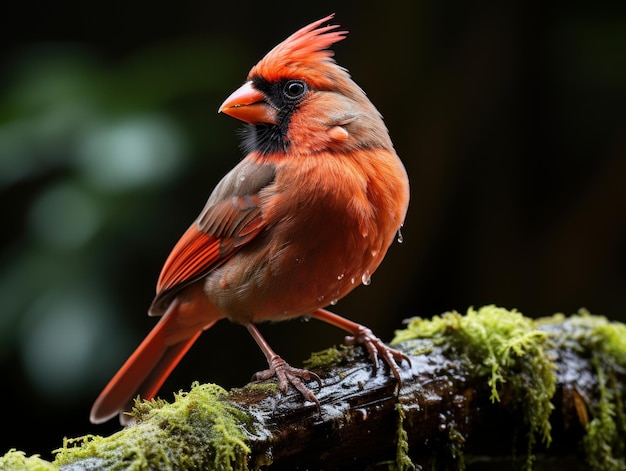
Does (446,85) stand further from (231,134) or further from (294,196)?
(294,196)

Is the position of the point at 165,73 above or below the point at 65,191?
above

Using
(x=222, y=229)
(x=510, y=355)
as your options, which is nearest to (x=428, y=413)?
(x=510, y=355)

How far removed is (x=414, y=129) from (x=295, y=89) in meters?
2.58

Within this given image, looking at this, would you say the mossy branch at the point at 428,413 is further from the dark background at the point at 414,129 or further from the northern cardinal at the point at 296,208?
the dark background at the point at 414,129

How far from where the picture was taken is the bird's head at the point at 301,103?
8.87ft

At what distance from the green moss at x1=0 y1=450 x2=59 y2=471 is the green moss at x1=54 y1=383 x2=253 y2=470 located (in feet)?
0.34

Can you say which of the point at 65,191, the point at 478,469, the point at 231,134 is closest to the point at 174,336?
the point at 65,191

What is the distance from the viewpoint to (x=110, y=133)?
12.7 feet

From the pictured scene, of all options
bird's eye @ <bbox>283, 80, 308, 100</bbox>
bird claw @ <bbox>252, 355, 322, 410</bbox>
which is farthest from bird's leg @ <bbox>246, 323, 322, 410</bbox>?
bird's eye @ <bbox>283, 80, 308, 100</bbox>

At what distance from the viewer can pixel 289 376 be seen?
2.46m

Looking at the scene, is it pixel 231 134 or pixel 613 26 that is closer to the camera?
pixel 231 134

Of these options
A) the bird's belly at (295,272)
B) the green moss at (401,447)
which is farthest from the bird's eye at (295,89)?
the green moss at (401,447)

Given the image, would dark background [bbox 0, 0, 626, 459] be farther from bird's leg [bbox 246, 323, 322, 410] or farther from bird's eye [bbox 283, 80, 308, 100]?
bird's leg [bbox 246, 323, 322, 410]

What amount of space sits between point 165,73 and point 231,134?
0.55m
